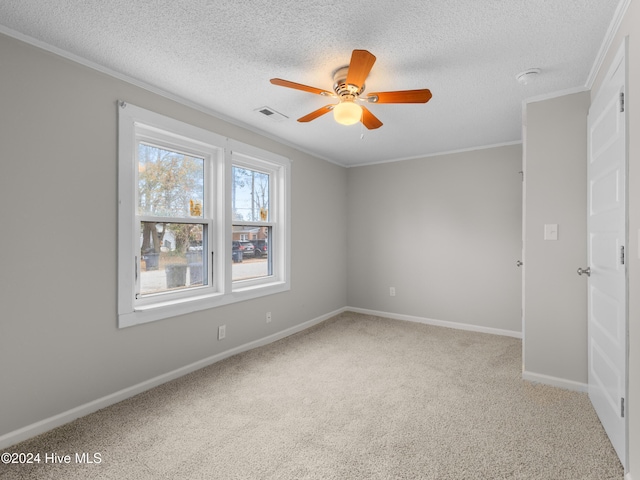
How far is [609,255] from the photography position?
190 cm

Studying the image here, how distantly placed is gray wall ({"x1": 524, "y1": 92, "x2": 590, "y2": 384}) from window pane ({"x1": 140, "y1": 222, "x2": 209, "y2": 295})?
9.24 feet

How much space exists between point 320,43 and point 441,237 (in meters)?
3.14

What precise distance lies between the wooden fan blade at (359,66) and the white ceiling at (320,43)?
198mm

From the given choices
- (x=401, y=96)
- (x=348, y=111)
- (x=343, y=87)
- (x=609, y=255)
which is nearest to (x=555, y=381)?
(x=609, y=255)

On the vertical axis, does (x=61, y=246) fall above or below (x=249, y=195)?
below

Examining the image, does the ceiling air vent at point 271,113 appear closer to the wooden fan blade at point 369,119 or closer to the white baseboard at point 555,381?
the wooden fan blade at point 369,119

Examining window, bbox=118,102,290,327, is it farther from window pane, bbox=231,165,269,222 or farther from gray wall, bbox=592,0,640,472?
gray wall, bbox=592,0,640,472

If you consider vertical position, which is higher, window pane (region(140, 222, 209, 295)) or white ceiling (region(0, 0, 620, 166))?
white ceiling (region(0, 0, 620, 166))

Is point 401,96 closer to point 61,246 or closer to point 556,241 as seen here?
point 556,241

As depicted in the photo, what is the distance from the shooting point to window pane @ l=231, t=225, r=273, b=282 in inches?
138

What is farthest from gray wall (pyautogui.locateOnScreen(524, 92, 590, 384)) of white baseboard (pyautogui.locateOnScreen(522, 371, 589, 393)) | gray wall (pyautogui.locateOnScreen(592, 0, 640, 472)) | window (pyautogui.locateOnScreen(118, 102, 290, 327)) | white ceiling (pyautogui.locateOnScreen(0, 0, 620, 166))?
window (pyautogui.locateOnScreen(118, 102, 290, 327))

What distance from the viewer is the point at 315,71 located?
7.26 feet

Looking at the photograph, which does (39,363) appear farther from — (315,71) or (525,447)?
(525,447)

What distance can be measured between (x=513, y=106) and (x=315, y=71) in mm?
1792
